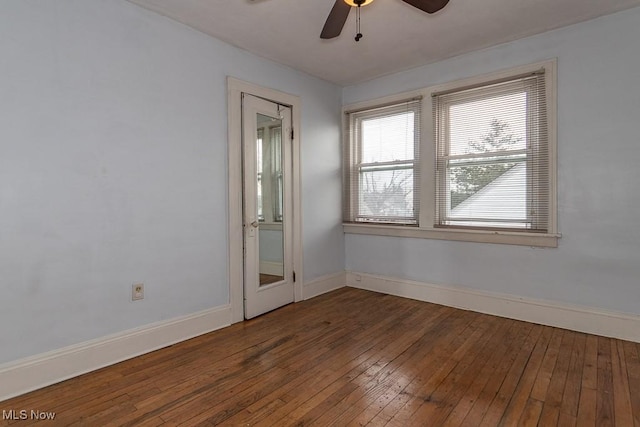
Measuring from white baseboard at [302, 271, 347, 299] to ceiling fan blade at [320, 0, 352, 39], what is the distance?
2.72 metres

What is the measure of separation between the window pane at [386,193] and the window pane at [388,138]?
183 mm

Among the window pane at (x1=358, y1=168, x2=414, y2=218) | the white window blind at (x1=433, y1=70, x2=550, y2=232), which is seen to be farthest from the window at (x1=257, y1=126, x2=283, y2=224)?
the white window blind at (x1=433, y1=70, x2=550, y2=232)

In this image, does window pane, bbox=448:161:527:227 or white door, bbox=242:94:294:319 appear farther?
white door, bbox=242:94:294:319

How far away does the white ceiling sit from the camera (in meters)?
2.67

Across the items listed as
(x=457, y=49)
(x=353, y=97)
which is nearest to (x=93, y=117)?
(x=353, y=97)

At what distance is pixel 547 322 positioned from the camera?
3.18m

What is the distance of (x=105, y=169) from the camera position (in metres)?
2.46

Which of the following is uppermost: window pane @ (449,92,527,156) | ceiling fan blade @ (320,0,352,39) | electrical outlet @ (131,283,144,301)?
ceiling fan blade @ (320,0,352,39)

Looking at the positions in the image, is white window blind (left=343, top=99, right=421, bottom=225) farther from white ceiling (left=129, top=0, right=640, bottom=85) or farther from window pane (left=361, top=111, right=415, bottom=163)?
white ceiling (left=129, top=0, right=640, bottom=85)

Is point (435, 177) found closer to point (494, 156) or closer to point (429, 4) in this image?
point (494, 156)

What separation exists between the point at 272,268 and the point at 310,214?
2.80 feet

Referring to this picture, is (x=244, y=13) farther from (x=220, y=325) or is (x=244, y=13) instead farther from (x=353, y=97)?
(x=220, y=325)

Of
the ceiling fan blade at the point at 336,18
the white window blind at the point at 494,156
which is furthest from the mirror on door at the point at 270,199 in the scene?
the white window blind at the point at 494,156

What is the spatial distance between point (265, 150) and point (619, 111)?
3165mm
